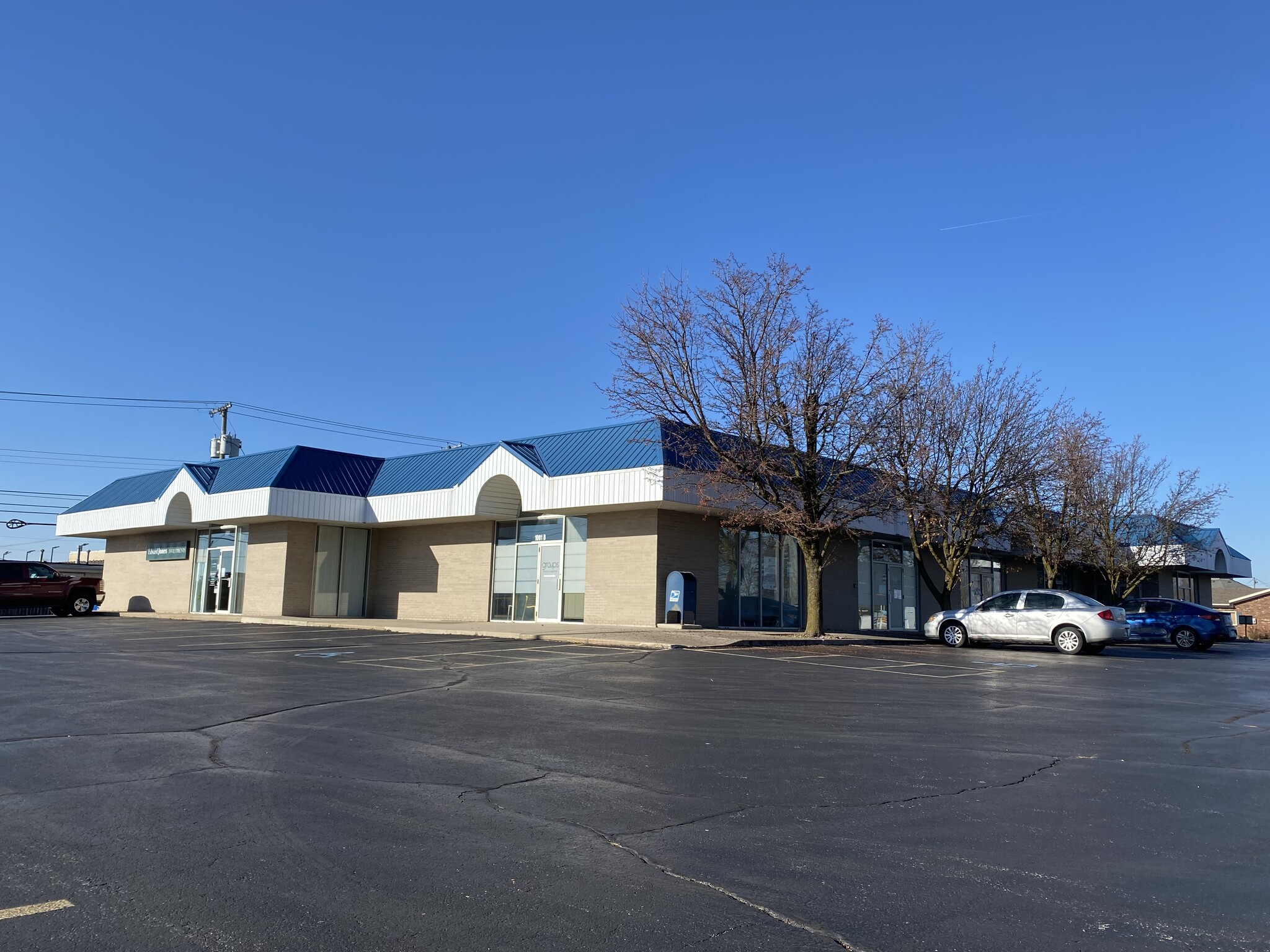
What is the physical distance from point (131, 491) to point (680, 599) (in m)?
27.2

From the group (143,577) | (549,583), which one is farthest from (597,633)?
(143,577)

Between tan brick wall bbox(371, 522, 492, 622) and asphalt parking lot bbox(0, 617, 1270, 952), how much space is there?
19.2 metres

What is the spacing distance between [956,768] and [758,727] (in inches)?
97.2

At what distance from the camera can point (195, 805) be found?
6074 millimetres

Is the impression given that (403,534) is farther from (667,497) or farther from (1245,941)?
(1245,941)

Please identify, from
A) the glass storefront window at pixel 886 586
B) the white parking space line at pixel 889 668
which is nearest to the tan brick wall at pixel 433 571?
the glass storefront window at pixel 886 586

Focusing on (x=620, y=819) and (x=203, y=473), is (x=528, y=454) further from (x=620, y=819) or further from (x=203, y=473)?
(x=620, y=819)

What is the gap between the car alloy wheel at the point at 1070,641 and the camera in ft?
74.6

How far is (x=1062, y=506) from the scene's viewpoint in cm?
3447

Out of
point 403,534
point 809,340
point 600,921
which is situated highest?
point 809,340

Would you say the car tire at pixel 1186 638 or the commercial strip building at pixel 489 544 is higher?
the commercial strip building at pixel 489 544

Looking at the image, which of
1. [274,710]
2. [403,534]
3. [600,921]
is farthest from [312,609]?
[600,921]

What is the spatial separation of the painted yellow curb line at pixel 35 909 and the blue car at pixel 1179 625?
31.7 metres

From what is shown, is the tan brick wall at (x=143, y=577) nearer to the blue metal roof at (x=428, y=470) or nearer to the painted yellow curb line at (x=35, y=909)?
the blue metal roof at (x=428, y=470)
